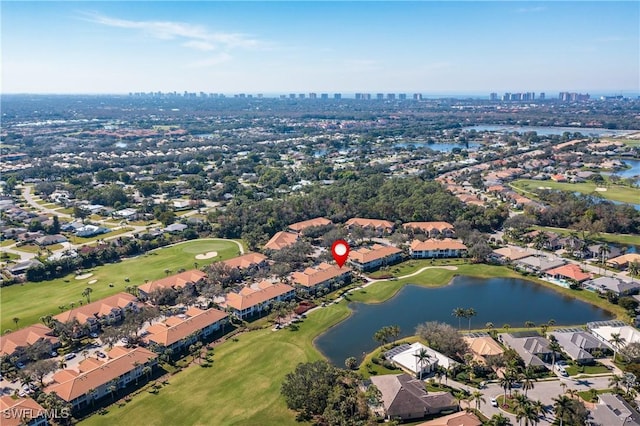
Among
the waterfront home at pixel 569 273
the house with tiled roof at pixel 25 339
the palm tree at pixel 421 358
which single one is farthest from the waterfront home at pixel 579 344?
the house with tiled roof at pixel 25 339

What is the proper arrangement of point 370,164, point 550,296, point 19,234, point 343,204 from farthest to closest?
1. point 370,164
2. point 343,204
3. point 19,234
4. point 550,296

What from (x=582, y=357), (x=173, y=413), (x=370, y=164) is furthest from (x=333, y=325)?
(x=370, y=164)

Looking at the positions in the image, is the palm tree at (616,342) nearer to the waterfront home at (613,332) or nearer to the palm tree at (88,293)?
the waterfront home at (613,332)

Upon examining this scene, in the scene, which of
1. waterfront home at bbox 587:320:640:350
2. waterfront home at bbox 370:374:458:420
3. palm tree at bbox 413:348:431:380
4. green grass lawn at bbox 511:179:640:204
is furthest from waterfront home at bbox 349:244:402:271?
green grass lawn at bbox 511:179:640:204

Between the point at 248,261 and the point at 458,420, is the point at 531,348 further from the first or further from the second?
the point at 248,261

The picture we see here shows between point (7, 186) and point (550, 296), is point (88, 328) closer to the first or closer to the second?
point (550, 296)

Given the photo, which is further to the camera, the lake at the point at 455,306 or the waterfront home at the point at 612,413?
the lake at the point at 455,306
